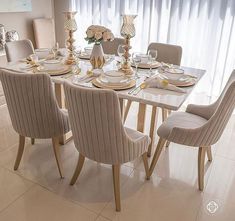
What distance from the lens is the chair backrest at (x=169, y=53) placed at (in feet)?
8.47

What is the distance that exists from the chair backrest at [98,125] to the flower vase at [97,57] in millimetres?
747

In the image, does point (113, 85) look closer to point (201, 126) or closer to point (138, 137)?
point (138, 137)

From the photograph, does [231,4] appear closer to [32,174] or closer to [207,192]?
[207,192]

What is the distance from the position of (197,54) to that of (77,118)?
2459 millimetres

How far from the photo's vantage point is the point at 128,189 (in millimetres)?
1889

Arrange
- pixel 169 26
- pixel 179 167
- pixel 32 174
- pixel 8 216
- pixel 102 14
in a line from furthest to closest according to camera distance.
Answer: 1. pixel 102 14
2. pixel 169 26
3. pixel 179 167
4. pixel 32 174
5. pixel 8 216

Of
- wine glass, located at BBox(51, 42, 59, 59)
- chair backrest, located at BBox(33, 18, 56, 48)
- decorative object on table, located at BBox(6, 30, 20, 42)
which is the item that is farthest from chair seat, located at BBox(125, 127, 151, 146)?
chair backrest, located at BBox(33, 18, 56, 48)

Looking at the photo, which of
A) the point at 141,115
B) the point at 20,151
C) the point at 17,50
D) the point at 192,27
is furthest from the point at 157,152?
the point at 192,27

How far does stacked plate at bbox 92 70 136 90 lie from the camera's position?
5.86 feet

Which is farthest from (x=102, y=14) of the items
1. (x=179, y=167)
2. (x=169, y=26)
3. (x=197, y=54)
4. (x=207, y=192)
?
(x=207, y=192)

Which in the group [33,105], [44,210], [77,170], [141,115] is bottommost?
[44,210]

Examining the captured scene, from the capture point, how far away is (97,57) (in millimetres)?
2100

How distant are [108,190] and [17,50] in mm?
1759

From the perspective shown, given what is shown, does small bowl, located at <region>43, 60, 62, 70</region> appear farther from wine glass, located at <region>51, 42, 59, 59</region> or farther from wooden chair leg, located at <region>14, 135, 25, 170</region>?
wooden chair leg, located at <region>14, 135, 25, 170</region>
